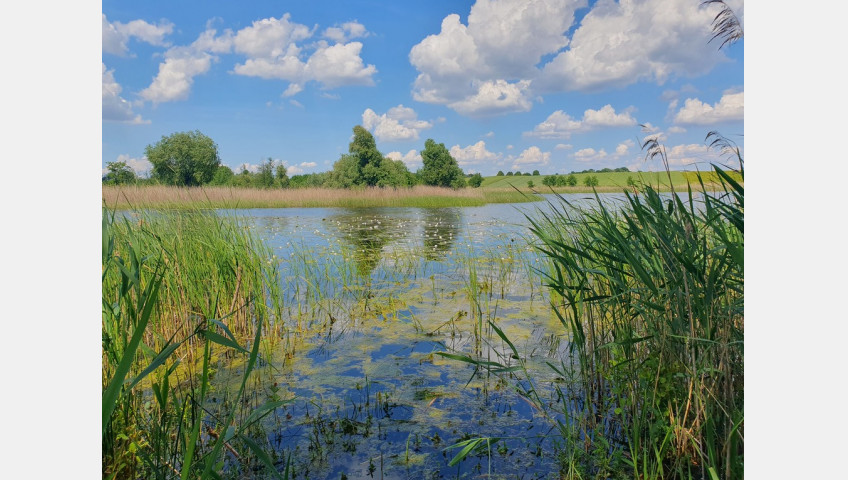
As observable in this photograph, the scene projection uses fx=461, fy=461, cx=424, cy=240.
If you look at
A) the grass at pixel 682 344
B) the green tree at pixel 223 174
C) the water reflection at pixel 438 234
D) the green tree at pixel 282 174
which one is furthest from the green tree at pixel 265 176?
the grass at pixel 682 344

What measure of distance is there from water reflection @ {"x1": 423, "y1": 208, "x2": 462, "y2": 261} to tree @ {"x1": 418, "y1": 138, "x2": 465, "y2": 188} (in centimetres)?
822

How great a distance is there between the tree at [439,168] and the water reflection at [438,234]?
27.0ft

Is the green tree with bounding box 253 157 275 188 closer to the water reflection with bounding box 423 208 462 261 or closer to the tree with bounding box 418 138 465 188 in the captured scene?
the water reflection with bounding box 423 208 462 261

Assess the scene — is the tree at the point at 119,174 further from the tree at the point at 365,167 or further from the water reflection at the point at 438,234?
the tree at the point at 365,167

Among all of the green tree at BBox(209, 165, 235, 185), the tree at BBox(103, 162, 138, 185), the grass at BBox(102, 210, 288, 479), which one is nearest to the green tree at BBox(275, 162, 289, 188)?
the green tree at BBox(209, 165, 235, 185)

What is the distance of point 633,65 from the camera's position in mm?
3168

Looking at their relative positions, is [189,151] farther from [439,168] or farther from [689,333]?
[689,333]

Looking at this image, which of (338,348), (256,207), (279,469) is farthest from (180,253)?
(256,207)

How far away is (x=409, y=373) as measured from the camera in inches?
109

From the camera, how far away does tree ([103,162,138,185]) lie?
2.87m

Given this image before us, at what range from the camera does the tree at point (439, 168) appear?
20.8 m

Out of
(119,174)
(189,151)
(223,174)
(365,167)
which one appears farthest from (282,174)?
(119,174)

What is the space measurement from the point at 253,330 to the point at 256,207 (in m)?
9.70

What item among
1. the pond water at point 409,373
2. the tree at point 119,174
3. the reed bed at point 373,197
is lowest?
the pond water at point 409,373
